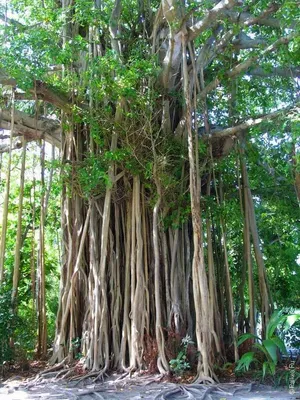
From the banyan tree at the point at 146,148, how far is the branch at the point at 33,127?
149mm

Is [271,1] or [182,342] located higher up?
[271,1]

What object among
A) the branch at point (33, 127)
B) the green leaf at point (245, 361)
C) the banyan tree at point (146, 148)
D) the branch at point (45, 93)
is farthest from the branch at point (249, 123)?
the green leaf at point (245, 361)

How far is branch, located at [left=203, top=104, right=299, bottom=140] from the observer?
173 inches

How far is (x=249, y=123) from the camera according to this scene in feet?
15.7

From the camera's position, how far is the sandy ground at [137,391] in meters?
3.75

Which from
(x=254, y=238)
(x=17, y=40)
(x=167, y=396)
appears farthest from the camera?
(x=254, y=238)

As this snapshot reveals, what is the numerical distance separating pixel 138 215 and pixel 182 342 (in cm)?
135

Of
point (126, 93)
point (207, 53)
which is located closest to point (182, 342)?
point (126, 93)

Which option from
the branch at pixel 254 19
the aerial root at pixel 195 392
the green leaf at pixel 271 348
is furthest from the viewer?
the branch at pixel 254 19

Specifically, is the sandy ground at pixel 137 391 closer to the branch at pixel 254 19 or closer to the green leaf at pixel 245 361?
the green leaf at pixel 245 361

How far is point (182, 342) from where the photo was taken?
4590 millimetres

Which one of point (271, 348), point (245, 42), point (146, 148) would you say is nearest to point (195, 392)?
point (271, 348)

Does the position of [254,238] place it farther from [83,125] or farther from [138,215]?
[83,125]

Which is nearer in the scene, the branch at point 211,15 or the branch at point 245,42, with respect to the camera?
the branch at point 211,15
